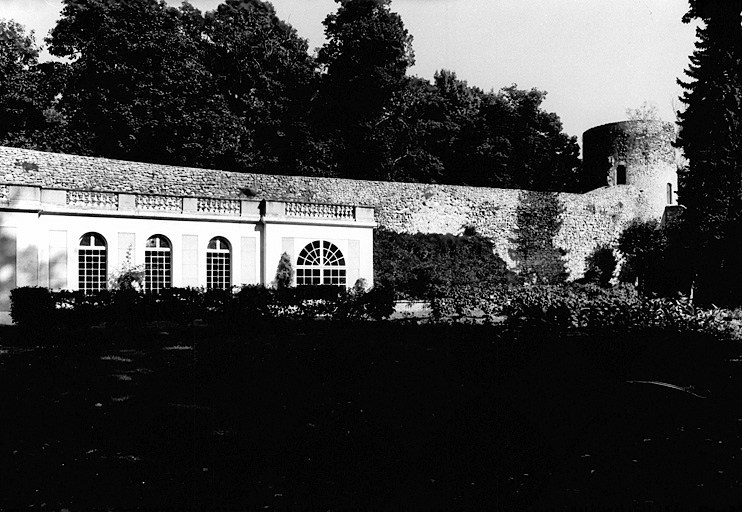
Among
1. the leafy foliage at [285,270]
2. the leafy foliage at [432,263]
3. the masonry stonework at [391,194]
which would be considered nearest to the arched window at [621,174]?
the masonry stonework at [391,194]

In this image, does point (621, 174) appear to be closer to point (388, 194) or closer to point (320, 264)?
point (388, 194)

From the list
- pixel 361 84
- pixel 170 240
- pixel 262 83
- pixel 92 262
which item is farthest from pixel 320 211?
pixel 262 83

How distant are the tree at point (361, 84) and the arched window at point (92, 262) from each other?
15763 millimetres

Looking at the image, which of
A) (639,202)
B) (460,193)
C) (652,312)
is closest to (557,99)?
(639,202)

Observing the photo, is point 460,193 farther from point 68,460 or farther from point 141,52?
point 68,460

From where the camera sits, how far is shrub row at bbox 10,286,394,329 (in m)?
13.6

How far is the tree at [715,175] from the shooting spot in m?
23.9

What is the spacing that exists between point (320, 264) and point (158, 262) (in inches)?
208

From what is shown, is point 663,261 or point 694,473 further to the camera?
point 663,261

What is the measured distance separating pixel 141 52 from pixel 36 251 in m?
13.4

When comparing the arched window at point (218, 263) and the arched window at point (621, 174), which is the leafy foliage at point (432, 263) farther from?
the arched window at point (621, 174)

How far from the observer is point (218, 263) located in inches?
866

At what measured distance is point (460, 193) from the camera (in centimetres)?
3062

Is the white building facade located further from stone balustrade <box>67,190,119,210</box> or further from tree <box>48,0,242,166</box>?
tree <box>48,0,242,166</box>
